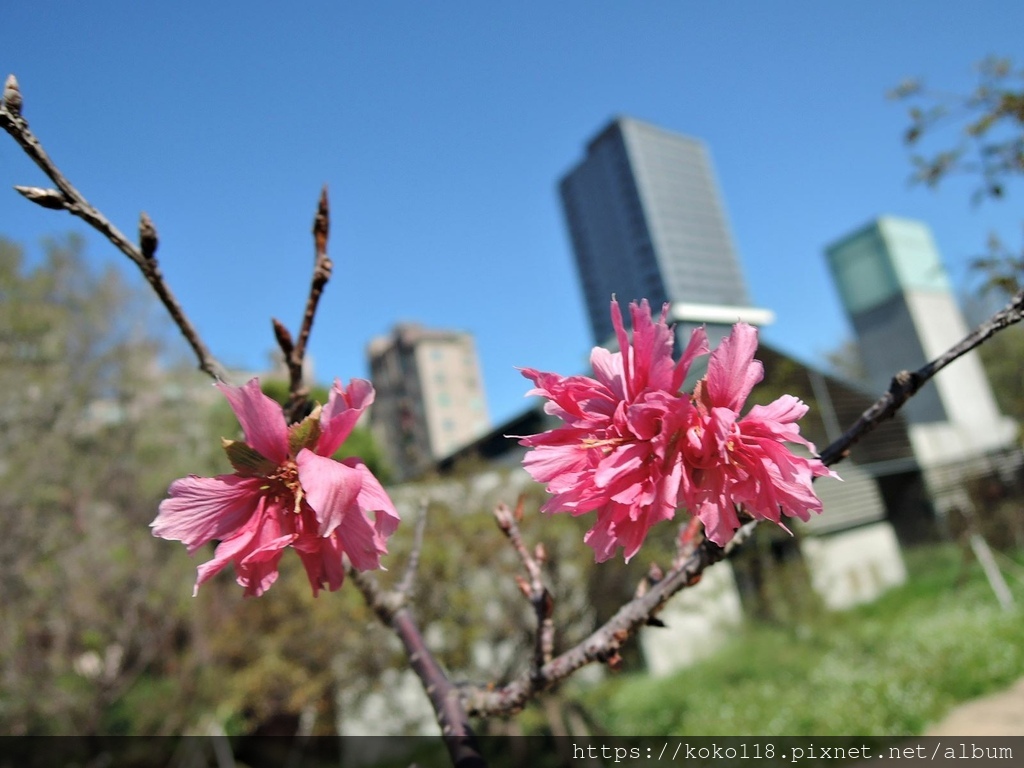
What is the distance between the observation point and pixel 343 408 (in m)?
0.76

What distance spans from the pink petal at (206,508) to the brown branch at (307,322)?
0.26 m

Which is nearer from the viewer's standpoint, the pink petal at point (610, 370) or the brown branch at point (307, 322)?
the pink petal at point (610, 370)

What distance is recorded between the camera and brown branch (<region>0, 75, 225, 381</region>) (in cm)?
85

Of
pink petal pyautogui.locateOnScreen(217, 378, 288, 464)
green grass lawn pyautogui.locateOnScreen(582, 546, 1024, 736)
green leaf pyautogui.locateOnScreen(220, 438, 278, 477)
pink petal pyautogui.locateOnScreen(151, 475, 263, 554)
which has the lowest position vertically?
green grass lawn pyautogui.locateOnScreen(582, 546, 1024, 736)

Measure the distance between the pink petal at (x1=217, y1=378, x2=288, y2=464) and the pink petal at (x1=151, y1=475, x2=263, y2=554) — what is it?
2.0 inches

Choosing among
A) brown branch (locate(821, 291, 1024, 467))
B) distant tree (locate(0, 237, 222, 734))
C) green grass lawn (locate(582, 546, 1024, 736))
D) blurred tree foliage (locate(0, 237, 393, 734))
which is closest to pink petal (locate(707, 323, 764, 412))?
brown branch (locate(821, 291, 1024, 467))

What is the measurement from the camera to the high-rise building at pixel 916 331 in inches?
471

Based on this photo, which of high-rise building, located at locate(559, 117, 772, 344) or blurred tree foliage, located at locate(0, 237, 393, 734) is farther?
blurred tree foliage, located at locate(0, 237, 393, 734)

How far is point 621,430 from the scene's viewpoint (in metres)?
0.76

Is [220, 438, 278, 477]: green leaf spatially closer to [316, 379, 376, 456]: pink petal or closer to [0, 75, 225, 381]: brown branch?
[316, 379, 376, 456]: pink petal

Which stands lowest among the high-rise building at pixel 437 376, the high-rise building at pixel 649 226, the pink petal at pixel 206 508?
the pink petal at pixel 206 508

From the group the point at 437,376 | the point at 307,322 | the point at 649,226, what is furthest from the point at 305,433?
the point at 437,376

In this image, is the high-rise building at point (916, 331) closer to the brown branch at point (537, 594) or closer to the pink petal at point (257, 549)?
the brown branch at point (537, 594)

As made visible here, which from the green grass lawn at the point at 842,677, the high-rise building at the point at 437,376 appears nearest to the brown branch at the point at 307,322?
the green grass lawn at the point at 842,677
